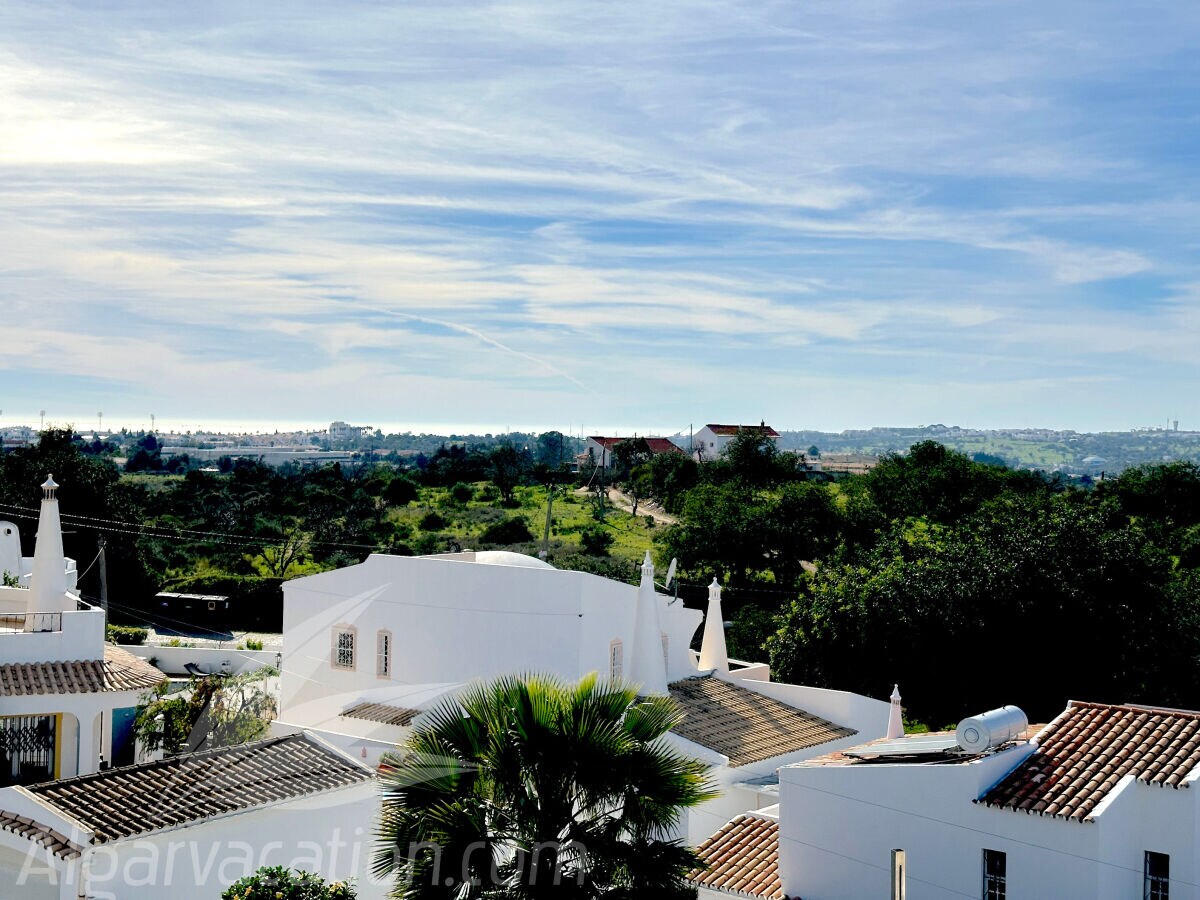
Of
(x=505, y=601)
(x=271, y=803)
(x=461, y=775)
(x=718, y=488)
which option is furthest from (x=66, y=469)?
(x=461, y=775)

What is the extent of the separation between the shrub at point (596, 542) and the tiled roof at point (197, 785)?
151ft

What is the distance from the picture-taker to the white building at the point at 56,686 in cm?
1938

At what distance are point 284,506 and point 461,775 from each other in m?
72.2

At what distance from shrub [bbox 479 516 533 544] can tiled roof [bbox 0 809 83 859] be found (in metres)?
52.6

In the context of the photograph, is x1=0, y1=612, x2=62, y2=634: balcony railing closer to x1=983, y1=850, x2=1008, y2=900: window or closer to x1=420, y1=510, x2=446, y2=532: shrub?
x1=983, y1=850, x2=1008, y2=900: window

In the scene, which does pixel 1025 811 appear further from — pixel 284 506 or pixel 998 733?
pixel 284 506

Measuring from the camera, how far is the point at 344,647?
26.6 meters

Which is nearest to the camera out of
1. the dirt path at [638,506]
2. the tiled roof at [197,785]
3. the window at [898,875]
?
the tiled roof at [197,785]

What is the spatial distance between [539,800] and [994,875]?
252 inches

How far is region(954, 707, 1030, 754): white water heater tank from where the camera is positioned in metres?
16.2

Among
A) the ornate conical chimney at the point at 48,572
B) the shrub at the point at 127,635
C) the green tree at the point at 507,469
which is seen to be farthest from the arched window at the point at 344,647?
the green tree at the point at 507,469

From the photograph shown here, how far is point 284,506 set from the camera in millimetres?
82625

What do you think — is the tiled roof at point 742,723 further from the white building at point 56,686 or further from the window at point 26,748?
the window at point 26,748

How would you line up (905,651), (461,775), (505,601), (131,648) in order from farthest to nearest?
(131,648) < (905,651) < (505,601) < (461,775)
